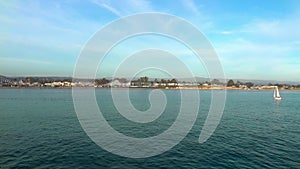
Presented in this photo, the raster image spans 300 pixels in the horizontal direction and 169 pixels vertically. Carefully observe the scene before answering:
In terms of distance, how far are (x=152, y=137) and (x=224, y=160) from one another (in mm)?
14401

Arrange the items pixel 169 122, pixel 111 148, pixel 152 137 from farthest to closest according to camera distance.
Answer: pixel 169 122 → pixel 152 137 → pixel 111 148

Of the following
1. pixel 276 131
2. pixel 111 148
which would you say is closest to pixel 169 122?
pixel 276 131

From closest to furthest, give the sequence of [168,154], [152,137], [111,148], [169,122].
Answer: [168,154] < [111,148] < [152,137] < [169,122]

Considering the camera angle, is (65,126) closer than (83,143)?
No

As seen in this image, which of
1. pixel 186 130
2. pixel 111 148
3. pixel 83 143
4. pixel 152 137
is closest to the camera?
pixel 111 148

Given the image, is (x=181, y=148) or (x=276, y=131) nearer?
(x=181, y=148)

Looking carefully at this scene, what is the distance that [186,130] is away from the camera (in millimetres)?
47250

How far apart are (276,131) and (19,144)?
4416 cm

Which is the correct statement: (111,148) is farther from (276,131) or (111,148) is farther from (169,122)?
(276,131)

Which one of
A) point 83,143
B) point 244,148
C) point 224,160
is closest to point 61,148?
point 83,143

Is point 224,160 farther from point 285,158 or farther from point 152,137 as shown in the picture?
point 152,137

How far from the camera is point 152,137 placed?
4097 centimetres

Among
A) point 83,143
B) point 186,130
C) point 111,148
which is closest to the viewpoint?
point 111,148

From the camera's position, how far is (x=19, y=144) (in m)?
35.5
